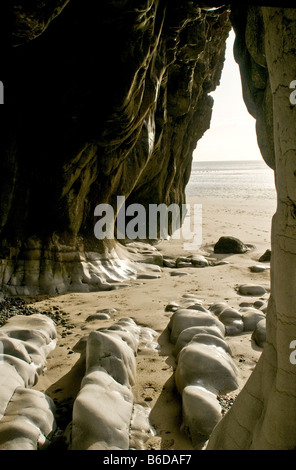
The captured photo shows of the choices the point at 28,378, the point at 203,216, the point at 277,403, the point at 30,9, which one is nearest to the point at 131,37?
the point at 30,9

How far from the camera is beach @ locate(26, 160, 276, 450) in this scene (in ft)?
10.6

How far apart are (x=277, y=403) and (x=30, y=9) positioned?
3870mm

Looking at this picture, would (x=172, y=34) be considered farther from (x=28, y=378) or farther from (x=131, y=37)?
(x=28, y=378)

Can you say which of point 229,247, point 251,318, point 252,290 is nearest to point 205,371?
point 251,318

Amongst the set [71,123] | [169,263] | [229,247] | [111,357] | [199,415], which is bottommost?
[169,263]

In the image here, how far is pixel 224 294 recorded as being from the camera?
22.0ft

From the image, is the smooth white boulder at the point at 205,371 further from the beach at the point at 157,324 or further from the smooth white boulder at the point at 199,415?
the smooth white boulder at the point at 199,415

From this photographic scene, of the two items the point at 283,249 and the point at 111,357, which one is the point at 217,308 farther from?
the point at 283,249

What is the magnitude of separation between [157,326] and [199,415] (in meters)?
2.24

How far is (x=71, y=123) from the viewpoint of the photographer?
20.5 ft

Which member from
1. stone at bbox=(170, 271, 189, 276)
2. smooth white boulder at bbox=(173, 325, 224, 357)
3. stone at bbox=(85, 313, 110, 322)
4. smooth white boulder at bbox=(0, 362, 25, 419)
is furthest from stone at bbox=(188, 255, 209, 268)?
smooth white boulder at bbox=(0, 362, 25, 419)

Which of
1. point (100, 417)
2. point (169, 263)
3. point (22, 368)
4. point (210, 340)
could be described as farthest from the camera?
point (169, 263)

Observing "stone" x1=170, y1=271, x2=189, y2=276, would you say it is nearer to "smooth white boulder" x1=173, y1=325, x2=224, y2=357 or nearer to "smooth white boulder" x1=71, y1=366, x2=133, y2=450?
"smooth white boulder" x1=173, y1=325, x2=224, y2=357
